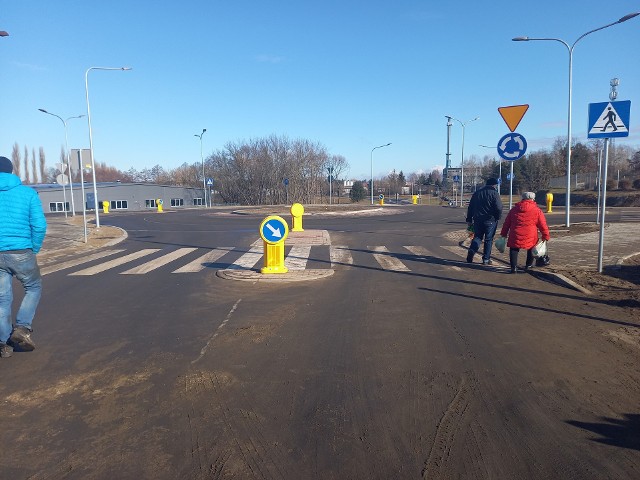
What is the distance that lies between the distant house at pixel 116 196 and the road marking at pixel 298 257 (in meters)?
50.1

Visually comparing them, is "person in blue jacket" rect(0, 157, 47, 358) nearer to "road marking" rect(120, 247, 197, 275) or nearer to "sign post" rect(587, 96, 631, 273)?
"road marking" rect(120, 247, 197, 275)

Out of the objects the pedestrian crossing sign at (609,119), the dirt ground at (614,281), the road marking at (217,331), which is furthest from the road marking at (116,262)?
the pedestrian crossing sign at (609,119)

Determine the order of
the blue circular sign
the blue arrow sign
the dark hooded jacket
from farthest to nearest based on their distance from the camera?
the blue circular sign
the dark hooded jacket
the blue arrow sign

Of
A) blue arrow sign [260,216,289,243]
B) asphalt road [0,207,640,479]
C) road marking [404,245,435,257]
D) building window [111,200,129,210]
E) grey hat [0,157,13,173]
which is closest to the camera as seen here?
asphalt road [0,207,640,479]

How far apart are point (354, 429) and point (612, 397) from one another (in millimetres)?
2252

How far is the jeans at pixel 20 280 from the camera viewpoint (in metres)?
5.03

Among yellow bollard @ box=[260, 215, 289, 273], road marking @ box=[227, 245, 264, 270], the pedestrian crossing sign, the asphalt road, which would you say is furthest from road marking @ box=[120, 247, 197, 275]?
the pedestrian crossing sign

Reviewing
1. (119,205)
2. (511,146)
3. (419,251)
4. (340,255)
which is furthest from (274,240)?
(119,205)

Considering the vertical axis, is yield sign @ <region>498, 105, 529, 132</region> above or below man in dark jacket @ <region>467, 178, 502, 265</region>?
above

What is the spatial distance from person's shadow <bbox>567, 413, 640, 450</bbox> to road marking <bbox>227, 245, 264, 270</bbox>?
809 cm

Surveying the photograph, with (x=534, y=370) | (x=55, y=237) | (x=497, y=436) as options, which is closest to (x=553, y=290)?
(x=534, y=370)

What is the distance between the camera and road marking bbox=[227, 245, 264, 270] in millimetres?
11003

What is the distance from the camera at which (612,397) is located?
4012 millimetres

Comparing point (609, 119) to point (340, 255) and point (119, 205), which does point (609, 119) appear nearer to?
point (340, 255)
